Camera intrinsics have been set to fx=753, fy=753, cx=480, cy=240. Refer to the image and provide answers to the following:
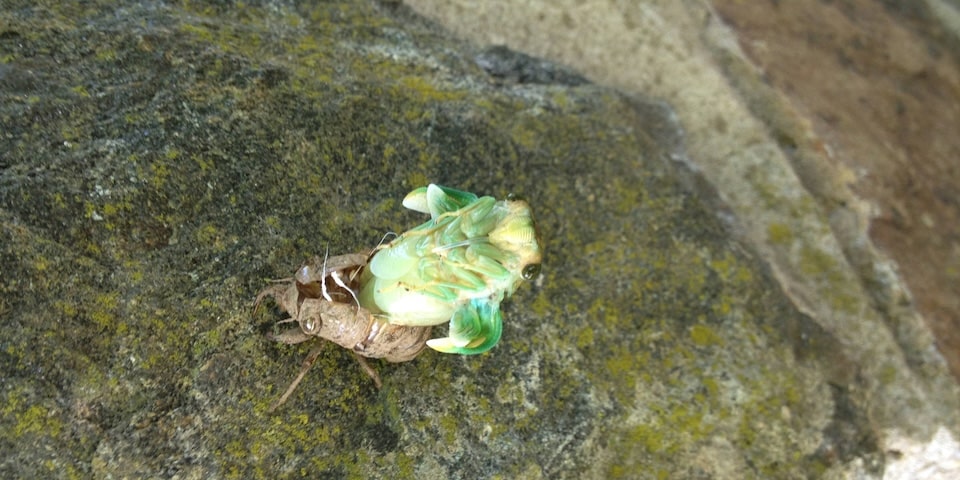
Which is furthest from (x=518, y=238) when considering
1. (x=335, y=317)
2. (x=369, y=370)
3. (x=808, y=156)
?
(x=808, y=156)

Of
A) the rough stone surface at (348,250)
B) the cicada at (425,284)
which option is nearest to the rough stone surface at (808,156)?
the rough stone surface at (348,250)

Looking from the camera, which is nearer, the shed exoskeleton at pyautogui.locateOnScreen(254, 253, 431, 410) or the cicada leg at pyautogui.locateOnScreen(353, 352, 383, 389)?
the shed exoskeleton at pyautogui.locateOnScreen(254, 253, 431, 410)

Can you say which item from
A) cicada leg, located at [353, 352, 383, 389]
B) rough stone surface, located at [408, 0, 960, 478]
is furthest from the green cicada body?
rough stone surface, located at [408, 0, 960, 478]

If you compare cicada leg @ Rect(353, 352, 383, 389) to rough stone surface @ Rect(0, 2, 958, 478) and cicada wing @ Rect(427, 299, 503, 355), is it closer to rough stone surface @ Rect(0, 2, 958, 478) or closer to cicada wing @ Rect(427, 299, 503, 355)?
rough stone surface @ Rect(0, 2, 958, 478)

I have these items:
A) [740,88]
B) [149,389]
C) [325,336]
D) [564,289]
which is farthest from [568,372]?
[740,88]

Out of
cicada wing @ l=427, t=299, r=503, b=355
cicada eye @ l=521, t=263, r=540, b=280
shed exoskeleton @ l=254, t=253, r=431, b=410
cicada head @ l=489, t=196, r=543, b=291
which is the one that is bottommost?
shed exoskeleton @ l=254, t=253, r=431, b=410

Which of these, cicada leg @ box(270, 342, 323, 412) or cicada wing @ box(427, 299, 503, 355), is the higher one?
cicada wing @ box(427, 299, 503, 355)

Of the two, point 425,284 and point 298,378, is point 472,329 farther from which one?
point 298,378

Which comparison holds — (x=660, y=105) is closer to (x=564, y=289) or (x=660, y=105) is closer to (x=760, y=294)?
(x=760, y=294)
